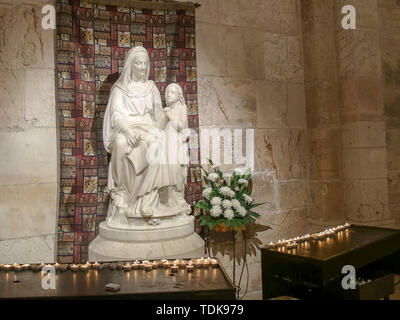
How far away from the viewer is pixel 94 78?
4137mm

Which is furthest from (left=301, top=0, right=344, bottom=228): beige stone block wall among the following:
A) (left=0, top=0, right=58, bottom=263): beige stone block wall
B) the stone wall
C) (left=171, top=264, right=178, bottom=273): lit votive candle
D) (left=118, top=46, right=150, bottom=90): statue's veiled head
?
(left=0, top=0, right=58, bottom=263): beige stone block wall

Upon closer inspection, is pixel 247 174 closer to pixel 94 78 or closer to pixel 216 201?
pixel 216 201

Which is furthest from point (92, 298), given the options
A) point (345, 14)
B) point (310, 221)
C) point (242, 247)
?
point (345, 14)

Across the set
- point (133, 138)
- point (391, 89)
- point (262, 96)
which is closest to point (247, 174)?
point (262, 96)

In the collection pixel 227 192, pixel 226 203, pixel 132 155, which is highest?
pixel 132 155

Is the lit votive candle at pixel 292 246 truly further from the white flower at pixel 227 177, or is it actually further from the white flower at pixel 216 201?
the white flower at pixel 227 177

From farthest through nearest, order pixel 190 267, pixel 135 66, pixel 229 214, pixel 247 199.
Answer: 1. pixel 247 199
2. pixel 229 214
3. pixel 135 66
4. pixel 190 267

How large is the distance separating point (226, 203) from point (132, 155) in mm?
1149

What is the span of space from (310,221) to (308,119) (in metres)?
1.40

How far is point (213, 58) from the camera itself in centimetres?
467

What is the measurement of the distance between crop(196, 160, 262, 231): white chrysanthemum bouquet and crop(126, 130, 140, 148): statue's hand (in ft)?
3.46

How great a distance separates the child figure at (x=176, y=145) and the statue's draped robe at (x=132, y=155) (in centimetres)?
12

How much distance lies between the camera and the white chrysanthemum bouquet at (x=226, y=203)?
3.92 m

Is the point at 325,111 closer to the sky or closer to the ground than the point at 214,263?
closer to the sky
